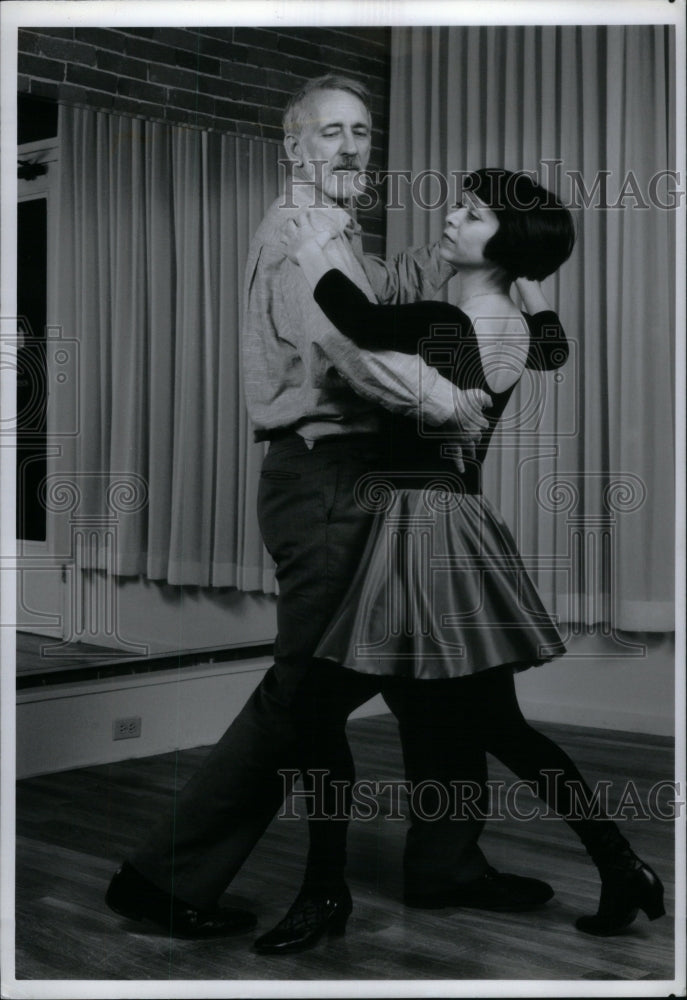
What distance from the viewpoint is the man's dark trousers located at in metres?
2.55

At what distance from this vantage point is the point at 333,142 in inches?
101

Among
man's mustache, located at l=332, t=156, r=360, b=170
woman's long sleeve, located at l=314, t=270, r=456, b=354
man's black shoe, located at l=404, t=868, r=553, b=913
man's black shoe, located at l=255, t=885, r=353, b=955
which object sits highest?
man's mustache, located at l=332, t=156, r=360, b=170

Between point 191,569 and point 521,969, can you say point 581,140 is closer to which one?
point 191,569

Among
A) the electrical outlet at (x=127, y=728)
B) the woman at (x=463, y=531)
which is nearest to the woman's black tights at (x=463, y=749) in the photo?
the woman at (x=463, y=531)

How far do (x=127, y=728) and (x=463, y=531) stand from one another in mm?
869

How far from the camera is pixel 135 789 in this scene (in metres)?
2.61

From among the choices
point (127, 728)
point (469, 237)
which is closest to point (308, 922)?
point (127, 728)

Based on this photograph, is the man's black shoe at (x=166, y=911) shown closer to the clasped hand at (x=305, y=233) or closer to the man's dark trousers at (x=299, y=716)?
the man's dark trousers at (x=299, y=716)

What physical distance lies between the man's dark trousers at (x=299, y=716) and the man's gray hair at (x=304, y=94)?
0.69 metres

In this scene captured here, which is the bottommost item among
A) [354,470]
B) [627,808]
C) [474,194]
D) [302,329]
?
[627,808]

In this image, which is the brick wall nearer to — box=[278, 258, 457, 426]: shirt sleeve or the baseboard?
box=[278, 258, 457, 426]: shirt sleeve

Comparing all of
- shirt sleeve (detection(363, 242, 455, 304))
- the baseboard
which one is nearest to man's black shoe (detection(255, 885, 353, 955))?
the baseboard

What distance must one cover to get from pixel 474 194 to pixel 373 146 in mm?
246

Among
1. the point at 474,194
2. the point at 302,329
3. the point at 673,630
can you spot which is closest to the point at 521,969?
the point at 673,630
